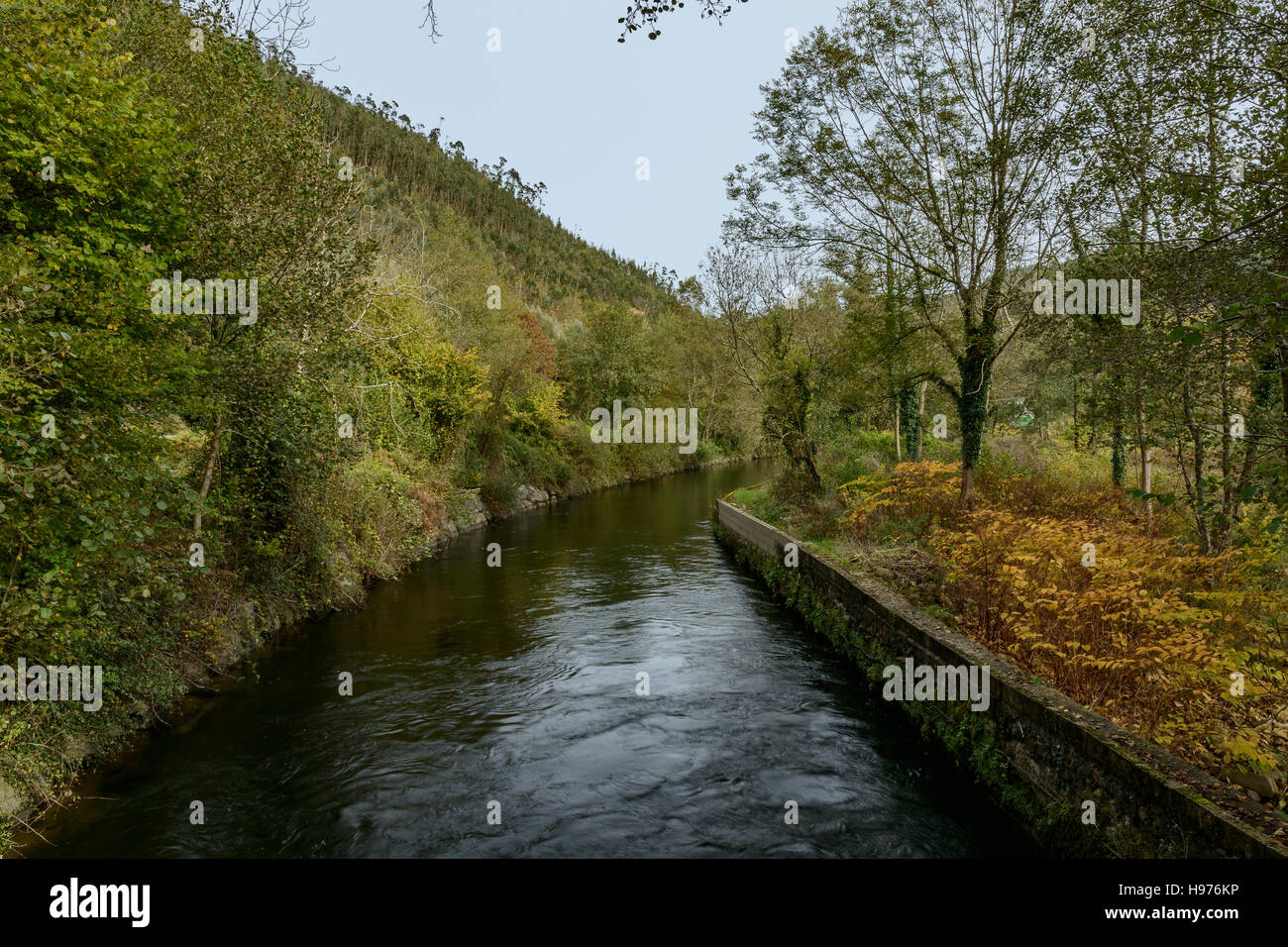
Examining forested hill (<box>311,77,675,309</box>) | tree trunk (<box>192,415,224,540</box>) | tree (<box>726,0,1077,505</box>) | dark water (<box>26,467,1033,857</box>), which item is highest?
forested hill (<box>311,77,675,309</box>)

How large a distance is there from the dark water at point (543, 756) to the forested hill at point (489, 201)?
53510 millimetres

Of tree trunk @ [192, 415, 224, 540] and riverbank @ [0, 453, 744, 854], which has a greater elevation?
tree trunk @ [192, 415, 224, 540]

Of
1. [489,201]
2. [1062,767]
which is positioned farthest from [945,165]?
[489,201]

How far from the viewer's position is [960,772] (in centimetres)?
686

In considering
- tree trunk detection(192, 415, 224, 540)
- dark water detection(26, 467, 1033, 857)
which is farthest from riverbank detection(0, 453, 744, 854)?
tree trunk detection(192, 415, 224, 540)

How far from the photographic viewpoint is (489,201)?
3285 inches

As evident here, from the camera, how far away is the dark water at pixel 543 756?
5.98 m

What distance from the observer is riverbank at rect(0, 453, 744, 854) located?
19.2 ft

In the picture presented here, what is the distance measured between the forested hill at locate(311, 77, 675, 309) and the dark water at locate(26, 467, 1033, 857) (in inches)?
2107

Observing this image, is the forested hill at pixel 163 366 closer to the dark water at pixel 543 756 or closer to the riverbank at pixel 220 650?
the riverbank at pixel 220 650

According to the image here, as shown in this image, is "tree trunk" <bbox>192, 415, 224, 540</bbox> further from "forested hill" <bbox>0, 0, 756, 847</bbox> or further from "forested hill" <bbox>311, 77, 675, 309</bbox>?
"forested hill" <bbox>311, 77, 675, 309</bbox>

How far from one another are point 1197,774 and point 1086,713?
3.46ft

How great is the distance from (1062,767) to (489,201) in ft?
295
